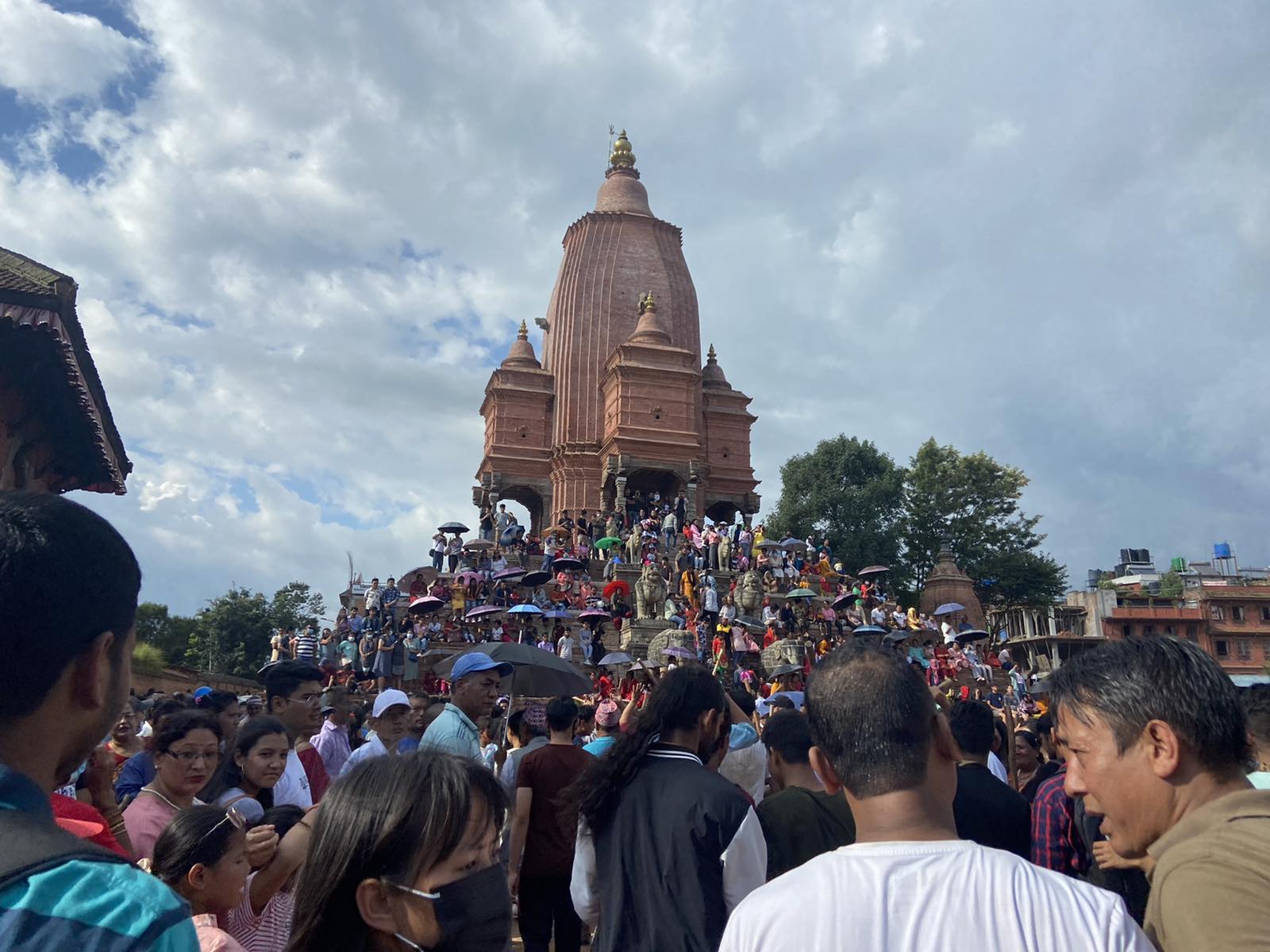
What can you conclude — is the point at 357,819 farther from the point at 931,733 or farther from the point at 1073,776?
the point at 1073,776

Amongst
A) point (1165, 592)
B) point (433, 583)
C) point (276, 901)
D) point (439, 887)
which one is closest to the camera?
point (439, 887)

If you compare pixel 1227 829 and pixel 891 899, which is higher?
pixel 1227 829

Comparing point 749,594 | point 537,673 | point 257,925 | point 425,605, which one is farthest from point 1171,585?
point 257,925

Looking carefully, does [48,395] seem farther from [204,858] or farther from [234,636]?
[234,636]

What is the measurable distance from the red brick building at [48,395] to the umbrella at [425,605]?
6.09 m

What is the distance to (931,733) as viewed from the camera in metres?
1.95

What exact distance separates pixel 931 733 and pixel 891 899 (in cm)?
45

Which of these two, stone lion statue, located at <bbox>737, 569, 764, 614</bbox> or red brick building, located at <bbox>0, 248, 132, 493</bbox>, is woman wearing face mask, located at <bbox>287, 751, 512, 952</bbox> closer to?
red brick building, located at <bbox>0, 248, 132, 493</bbox>

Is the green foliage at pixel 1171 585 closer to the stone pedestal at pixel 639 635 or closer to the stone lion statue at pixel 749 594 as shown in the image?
the stone lion statue at pixel 749 594

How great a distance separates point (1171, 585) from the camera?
45.8 m

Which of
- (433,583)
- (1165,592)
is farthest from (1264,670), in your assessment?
(433,583)

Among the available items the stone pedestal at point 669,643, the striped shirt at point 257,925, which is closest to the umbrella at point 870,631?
the stone pedestal at point 669,643

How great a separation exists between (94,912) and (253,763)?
3300 millimetres

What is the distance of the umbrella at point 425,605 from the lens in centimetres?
1892
